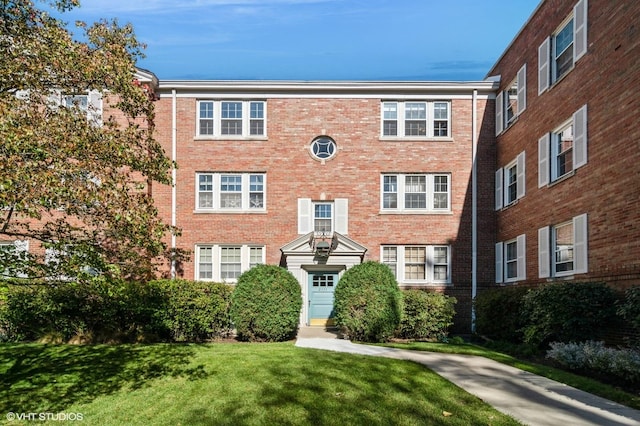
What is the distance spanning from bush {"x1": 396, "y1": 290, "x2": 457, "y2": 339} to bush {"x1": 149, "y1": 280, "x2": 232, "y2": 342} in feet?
17.4

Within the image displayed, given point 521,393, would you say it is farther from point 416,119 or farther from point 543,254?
point 416,119

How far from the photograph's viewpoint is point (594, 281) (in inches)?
446

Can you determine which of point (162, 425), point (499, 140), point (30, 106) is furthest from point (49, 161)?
point (499, 140)

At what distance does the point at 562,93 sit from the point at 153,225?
11234mm

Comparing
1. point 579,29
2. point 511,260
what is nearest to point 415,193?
point 511,260

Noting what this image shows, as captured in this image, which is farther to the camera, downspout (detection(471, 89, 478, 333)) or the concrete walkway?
downspout (detection(471, 89, 478, 333))

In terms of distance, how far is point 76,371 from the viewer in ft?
29.9

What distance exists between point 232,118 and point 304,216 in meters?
4.57

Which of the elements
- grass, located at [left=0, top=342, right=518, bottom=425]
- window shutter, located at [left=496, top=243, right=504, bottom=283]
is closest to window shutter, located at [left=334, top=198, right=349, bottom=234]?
window shutter, located at [left=496, top=243, right=504, bottom=283]

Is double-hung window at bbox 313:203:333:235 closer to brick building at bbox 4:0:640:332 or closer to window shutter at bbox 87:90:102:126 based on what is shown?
brick building at bbox 4:0:640:332

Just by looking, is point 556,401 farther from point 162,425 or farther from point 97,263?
point 97,263

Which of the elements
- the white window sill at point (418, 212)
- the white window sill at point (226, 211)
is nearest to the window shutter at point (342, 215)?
the white window sill at point (418, 212)

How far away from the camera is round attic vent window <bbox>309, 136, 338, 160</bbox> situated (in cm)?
1819

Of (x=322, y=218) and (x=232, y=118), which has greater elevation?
Answer: (x=232, y=118)
